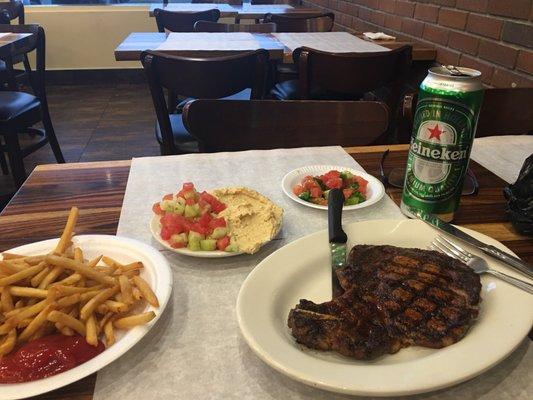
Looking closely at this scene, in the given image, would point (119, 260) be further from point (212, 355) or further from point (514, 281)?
point (514, 281)

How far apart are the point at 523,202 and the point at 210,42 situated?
204 cm

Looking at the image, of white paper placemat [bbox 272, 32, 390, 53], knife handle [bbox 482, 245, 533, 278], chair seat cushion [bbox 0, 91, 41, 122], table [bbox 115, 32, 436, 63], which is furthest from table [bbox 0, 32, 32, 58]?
knife handle [bbox 482, 245, 533, 278]

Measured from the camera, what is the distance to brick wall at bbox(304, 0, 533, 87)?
1.79 metres

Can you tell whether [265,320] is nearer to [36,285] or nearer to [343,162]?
[36,285]

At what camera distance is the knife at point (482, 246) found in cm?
→ 68

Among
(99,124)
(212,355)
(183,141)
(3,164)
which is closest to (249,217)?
(212,355)

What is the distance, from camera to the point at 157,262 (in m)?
0.71

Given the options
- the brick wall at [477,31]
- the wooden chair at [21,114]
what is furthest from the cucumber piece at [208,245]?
the wooden chair at [21,114]

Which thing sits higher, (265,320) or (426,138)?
(426,138)

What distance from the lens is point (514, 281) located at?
2.14 feet

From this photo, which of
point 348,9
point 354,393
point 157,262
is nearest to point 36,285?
point 157,262

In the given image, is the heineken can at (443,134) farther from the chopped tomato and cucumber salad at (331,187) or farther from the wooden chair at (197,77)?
the wooden chair at (197,77)

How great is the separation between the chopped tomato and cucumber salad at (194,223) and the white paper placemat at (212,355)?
0.04 meters

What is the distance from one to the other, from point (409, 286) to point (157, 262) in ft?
1.26
